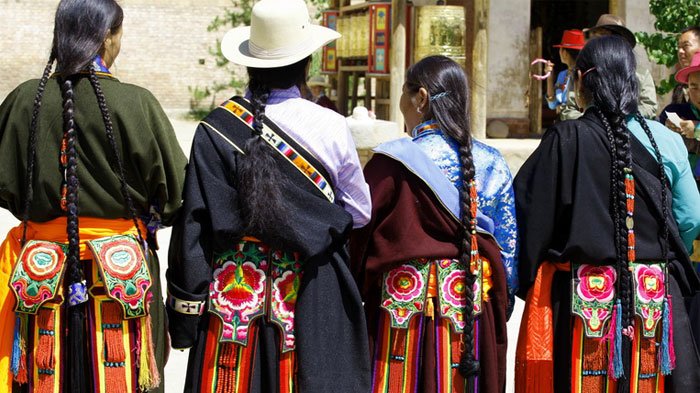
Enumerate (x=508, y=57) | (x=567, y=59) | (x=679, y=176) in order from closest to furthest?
(x=679, y=176) < (x=567, y=59) < (x=508, y=57)

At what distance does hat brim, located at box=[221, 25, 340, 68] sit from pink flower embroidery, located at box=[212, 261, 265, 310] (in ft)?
2.19

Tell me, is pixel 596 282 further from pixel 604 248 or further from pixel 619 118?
pixel 619 118

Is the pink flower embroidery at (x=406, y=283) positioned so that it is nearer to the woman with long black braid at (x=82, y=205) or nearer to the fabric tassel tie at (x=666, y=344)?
the woman with long black braid at (x=82, y=205)

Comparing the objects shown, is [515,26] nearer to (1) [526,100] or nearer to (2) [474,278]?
(1) [526,100]

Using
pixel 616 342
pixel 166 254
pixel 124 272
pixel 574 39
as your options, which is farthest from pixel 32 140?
pixel 166 254

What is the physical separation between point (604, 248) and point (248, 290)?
Result: 4.17 ft

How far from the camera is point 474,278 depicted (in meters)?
3.52

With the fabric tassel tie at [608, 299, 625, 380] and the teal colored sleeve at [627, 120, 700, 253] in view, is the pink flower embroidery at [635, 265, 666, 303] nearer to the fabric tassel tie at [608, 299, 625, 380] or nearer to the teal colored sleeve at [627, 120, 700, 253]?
the fabric tassel tie at [608, 299, 625, 380]

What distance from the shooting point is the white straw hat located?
132 inches

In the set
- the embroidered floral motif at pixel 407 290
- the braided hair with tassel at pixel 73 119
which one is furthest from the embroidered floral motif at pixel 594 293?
the braided hair with tassel at pixel 73 119

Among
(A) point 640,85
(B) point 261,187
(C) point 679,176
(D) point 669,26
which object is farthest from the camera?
(D) point 669,26

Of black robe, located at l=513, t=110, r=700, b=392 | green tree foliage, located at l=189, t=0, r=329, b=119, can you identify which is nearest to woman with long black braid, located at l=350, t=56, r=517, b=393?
black robe, located at l=513, t=110, r=700, b=392

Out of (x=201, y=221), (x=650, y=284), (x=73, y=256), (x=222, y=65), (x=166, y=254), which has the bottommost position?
(x=166, y=254)

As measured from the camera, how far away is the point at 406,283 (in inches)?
139
